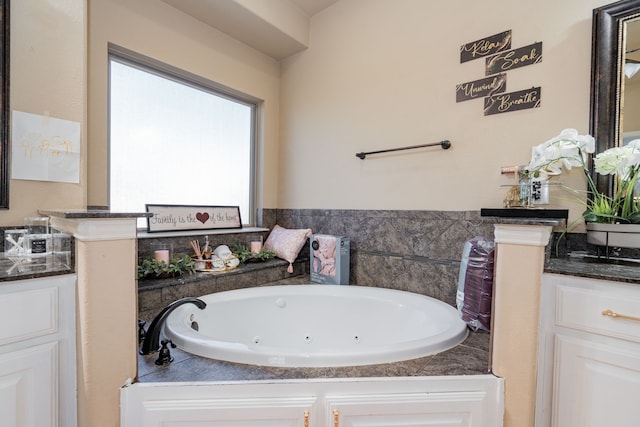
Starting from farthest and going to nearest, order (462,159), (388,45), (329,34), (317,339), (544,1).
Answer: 1. (329,34)
2. (388,45)
3. (317,339)
4. (462,159)
5. (544,1)

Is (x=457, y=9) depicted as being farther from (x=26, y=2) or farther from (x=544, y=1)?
(x=26, y=2)

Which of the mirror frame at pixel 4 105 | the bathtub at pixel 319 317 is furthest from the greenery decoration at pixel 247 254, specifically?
the mirror frame at pixel 4 105

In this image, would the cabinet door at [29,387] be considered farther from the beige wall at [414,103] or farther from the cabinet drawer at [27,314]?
A: the beige wall at [414,103]

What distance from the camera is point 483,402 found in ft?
3.30

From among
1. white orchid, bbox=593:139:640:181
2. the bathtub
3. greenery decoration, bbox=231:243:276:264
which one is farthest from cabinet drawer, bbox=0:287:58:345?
white orchid, bbox=593:139:640:181

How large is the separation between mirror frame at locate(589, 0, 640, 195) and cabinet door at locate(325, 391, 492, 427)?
3.79 feet

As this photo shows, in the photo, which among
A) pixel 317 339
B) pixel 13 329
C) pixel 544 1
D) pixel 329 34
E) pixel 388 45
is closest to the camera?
pixel 13 329

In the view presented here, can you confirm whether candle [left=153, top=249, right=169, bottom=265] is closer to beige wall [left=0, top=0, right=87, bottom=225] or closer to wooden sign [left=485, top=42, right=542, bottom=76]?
beige wall [left=0, top=0, right=87, bottom=225]

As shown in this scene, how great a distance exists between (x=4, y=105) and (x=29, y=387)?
1165 mm

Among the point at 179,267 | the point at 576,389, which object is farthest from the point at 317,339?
the point at 576,389

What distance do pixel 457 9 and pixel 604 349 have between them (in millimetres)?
1835

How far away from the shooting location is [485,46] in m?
1.70

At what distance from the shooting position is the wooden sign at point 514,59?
1545mm

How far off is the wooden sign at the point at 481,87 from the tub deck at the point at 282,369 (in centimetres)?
135
